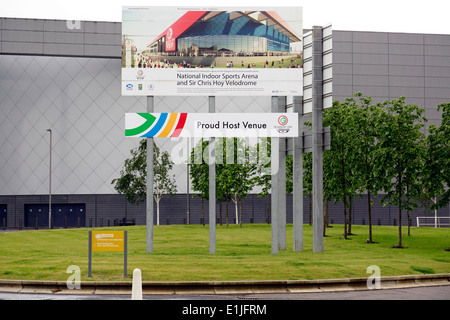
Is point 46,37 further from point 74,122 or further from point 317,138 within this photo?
point 317,138

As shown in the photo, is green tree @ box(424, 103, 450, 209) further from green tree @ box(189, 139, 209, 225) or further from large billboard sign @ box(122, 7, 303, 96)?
green tree @ box(189, 139, 209, 225)

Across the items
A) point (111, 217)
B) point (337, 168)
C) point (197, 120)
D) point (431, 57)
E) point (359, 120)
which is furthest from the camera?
point (431, 57)

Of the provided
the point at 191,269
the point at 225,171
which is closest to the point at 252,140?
the point at 225,171

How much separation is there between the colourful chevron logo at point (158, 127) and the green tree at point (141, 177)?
140 feet

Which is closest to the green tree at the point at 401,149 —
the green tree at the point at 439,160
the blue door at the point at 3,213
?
the green tree at the point at 439,160

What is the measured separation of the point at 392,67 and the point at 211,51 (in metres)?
58.0

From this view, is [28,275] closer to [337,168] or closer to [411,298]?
[411,298]

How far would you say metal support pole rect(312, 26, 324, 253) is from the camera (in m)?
28.0

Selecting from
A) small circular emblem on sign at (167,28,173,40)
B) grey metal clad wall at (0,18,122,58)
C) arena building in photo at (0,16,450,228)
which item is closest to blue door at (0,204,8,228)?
arena building in photo at (0,16,450,228)

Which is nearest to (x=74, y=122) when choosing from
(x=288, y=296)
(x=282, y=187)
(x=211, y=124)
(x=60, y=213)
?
(x=60, y=213)

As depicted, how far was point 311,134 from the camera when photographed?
92.6 ft

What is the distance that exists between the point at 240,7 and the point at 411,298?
1566cm

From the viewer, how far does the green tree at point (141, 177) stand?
233 feet

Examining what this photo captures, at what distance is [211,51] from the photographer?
90.8 ft
